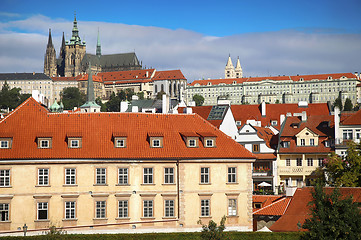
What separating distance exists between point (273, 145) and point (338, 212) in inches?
1594

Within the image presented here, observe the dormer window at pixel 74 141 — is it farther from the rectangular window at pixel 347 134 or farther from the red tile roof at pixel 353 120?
the red tile roof at pixel 353 120

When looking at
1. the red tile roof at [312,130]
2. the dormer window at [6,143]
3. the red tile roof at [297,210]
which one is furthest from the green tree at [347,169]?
the dormer window at [6,143]

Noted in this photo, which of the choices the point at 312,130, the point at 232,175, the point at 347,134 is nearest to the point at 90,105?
the point at 312,130

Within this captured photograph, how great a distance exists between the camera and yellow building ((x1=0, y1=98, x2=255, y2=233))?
5038 centimetres

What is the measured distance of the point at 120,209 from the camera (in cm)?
5103

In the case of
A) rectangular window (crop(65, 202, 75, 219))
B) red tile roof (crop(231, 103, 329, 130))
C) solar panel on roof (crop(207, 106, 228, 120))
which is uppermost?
red tile roof (crop(231, 103, 329, 130))

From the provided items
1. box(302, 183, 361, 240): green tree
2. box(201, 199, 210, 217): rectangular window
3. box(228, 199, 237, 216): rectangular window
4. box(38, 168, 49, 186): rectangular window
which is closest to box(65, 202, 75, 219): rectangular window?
box(38, 168, 49, 186): rectangular window

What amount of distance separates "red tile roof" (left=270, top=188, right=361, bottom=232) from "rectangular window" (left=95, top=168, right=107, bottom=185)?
13.3 metres

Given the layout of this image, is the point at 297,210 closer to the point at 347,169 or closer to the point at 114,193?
the point at 347,169

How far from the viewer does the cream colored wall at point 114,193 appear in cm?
5019

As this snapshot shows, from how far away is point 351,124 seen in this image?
7256 cm

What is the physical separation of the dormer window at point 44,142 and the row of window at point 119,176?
6.04 ft

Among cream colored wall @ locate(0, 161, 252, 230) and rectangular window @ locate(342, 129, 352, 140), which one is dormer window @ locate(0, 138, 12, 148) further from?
rectangular window @ locate(342, 129, 352, 140)

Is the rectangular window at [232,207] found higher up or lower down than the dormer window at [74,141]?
lower down
